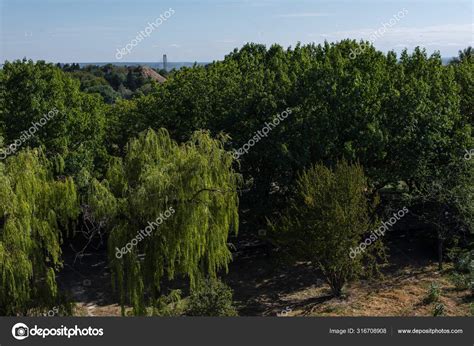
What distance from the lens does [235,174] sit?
15.5 meters

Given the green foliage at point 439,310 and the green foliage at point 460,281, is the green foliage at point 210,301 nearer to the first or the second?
the green foliage at point 439,310

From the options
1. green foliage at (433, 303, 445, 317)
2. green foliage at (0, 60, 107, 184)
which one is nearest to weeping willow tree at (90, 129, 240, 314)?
green foliage at (433, 303, 445, 317)

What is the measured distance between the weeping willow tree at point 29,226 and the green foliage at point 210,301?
386 centimetres

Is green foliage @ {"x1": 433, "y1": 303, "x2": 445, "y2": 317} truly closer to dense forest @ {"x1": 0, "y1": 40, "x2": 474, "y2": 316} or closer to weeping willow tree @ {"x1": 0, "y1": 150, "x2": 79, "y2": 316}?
dense forest @ {"x1": 0, "y1": 40, "x2": 474, "y2": 316}

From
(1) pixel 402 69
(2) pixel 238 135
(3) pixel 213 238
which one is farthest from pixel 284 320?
(1) pixel 402 69

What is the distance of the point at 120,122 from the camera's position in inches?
1004

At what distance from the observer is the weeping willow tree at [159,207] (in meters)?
13.8

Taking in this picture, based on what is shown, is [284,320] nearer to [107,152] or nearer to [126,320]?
[126,320]

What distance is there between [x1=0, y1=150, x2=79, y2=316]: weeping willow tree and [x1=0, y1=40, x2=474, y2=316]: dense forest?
0.14 feet

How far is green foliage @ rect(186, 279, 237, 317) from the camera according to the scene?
1459 cm

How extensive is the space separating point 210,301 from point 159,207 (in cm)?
313

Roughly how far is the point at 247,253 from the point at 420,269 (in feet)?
25.2

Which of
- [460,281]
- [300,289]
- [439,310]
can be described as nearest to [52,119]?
[300,289]

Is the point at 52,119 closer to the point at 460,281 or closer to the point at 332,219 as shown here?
the point at 332,219
